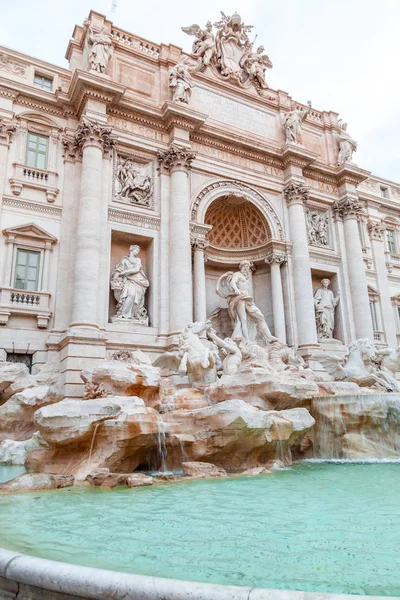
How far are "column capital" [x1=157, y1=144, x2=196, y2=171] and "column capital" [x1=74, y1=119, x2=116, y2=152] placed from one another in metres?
1.95

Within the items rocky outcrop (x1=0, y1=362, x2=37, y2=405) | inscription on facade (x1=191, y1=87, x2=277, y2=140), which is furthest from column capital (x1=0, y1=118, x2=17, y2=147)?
rocky outcrop (x1=0, y1=362, x2=37, y2=405)

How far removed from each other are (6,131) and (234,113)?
8.93 m

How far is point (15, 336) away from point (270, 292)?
32.2 ft

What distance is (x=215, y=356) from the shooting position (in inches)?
448

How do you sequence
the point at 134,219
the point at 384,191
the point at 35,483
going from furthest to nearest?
the point at 384,191, the point at 134,219, the point at 35,483

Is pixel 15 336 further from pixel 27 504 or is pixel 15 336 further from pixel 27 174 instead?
pixel 27 504

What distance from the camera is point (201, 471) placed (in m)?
6.74

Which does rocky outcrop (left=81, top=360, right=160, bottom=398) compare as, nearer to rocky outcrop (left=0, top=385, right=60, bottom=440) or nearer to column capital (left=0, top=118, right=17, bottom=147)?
rocky outcrop (left=0, top=385, right=60, bottom=440)

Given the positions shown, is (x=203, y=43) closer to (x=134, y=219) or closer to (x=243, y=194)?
(x=243, y=194)

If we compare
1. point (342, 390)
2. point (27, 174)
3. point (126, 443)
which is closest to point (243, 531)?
point (126, 443)

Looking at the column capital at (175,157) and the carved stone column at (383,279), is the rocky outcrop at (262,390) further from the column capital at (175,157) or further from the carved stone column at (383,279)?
the carved stone column at (383,279)

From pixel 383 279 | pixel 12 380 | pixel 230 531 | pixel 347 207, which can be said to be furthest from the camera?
pixel 383 279

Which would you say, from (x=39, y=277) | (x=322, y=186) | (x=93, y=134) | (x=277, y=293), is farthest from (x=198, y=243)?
(x=322, y=186)

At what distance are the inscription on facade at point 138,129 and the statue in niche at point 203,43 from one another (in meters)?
4.07
